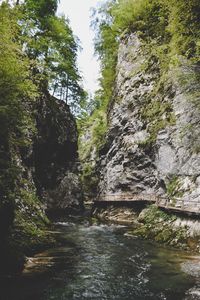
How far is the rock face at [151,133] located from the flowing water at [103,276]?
216 inches

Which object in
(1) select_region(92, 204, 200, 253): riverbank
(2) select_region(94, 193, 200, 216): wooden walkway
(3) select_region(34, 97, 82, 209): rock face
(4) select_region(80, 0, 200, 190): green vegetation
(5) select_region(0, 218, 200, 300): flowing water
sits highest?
(4) select_region(80, 0, 200, 190): green vegetation

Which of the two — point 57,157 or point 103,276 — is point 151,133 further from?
point 103,276

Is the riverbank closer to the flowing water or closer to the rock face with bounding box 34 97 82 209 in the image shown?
the flowing water

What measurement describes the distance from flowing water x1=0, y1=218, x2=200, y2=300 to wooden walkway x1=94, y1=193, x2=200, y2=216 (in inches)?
125

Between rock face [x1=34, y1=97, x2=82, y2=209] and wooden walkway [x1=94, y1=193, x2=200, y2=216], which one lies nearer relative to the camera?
wooden walkway [x1=94, y1=193, x2=200, y2=216]

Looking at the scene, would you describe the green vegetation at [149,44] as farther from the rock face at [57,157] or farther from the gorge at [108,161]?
the rock face at [57,157]

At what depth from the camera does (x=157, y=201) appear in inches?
966

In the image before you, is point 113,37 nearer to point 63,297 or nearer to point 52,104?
point 52,104

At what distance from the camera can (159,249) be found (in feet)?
55.1

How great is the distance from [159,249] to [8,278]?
8.77 m

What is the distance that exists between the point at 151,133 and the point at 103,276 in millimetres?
20023

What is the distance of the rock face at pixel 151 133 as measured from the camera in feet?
71.1

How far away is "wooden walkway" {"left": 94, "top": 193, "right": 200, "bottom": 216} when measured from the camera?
19.0 meters

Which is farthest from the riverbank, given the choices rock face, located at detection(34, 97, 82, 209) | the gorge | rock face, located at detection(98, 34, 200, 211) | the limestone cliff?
rock face, located at detection(34, 97, 82, 209)
